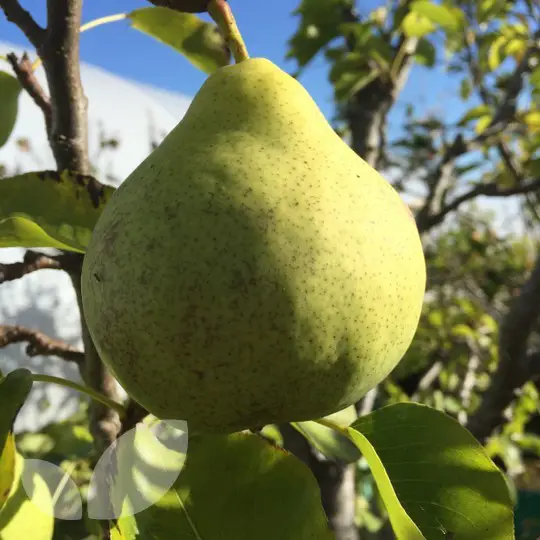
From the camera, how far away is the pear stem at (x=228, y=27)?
1.78 ft

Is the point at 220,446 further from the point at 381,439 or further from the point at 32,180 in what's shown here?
the point at 32,180

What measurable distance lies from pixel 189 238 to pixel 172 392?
0.36 ft

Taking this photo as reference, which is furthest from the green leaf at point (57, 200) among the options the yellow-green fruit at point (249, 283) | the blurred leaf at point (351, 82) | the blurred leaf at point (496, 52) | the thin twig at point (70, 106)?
the blurred leaf at point (496, 52)

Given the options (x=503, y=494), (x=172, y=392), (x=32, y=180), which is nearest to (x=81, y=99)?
(x=32, y=180)

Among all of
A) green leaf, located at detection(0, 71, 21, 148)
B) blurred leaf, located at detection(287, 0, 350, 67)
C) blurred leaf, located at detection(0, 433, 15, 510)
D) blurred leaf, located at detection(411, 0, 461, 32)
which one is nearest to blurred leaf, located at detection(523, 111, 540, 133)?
blurred leaf, located at detection(411, 0, 461, 32)

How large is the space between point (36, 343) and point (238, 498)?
312 mm

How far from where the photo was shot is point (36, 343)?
68 centimetres

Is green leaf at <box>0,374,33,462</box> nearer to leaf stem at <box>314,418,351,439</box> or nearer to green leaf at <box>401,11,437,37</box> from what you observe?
leaf stem at <box>314,418,351,439</box>

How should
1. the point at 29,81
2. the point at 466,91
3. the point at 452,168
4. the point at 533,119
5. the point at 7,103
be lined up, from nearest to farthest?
the point at 29,81 < the point at 7,103 < the point at 452,168 < the point at 533,119 < the point at 466,91

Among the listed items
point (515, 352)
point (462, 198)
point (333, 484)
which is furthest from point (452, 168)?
point (333, 484)

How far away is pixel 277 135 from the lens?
49 cm

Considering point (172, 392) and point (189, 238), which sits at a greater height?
point (189, 238)

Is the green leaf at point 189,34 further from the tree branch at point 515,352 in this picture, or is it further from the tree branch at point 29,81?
the tree branch at point 515,352

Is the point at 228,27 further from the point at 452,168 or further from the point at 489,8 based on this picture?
the point at 489,8
